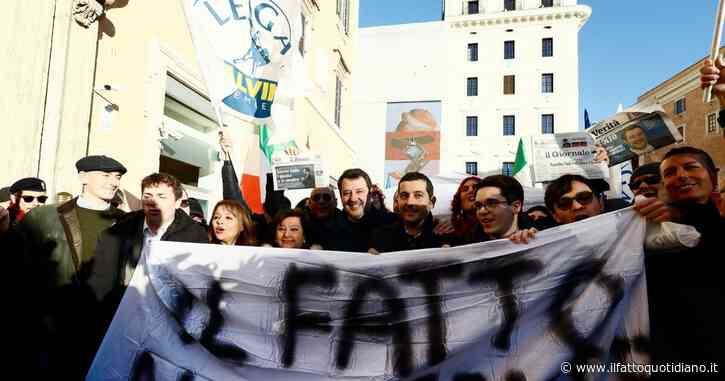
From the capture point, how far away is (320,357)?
2273 millimetres

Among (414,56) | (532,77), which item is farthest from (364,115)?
(532,77)

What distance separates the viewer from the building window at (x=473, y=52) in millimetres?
36781

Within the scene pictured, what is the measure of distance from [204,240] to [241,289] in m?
0.66

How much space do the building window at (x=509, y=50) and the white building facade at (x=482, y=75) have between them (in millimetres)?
74

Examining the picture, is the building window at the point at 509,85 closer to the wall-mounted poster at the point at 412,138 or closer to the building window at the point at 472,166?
the building window at the point at 472,166

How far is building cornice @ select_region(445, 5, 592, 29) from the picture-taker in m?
35.5

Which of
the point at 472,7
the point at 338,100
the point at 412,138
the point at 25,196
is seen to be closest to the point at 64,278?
the point at 25,196

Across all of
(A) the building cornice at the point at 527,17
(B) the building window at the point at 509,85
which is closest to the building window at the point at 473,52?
(A) the building cornice at the point at 527,17

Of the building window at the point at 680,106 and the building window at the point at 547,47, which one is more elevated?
the building window at the point at 547,47

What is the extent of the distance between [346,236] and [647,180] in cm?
210

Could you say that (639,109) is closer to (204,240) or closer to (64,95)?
(204,240)

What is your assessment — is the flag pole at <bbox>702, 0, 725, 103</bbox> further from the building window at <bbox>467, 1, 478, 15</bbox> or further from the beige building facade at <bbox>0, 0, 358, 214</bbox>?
the building window at <bbox>467, 1, 478, 15</bbox>

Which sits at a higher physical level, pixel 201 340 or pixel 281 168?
pixel 281 168

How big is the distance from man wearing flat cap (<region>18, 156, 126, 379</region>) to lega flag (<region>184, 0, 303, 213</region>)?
1201 mm
